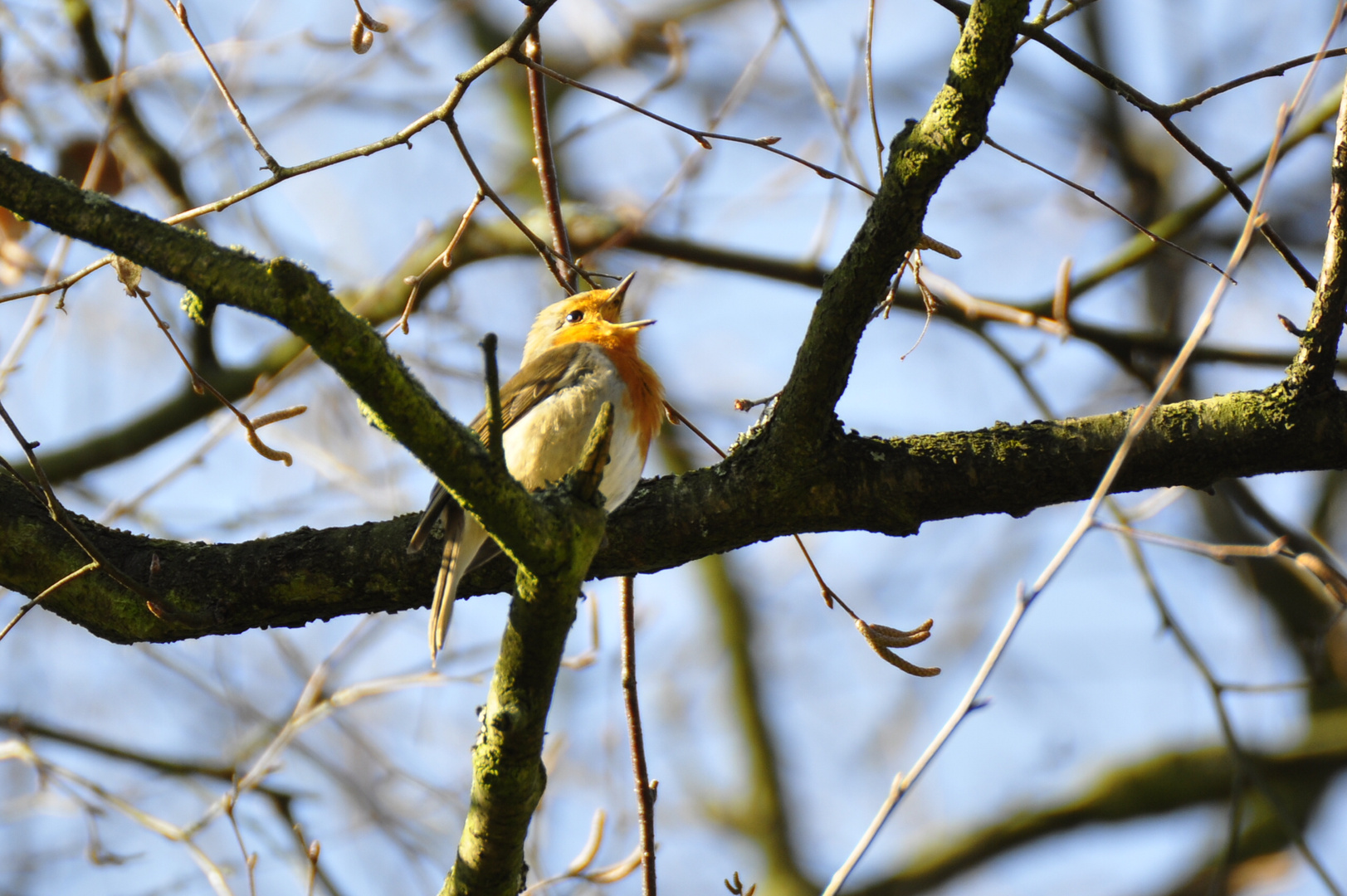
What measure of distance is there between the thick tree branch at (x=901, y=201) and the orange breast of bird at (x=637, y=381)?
1.24 metres

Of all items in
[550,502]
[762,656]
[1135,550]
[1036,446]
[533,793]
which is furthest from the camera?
[762,656]

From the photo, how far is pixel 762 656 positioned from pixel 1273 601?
4.75 metres

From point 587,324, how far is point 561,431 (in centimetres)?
141

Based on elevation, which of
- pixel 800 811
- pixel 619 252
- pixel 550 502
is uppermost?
pixel 619 252

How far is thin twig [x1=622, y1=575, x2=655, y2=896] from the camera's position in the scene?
314cm

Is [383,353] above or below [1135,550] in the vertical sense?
below

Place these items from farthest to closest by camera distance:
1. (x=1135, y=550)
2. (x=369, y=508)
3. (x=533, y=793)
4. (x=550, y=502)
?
(x=369, y=508) < (x=1135, y=550) < (x=533, y=793) < (x=550, y=502)

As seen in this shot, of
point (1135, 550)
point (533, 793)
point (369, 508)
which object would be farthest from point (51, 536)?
point (1135, 550)

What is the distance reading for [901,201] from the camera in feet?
8.29

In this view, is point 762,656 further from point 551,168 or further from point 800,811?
point 551,168

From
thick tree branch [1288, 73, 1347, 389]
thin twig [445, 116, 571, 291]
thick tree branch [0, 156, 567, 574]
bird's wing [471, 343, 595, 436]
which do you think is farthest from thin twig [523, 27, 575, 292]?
thick tree branch [1288, 73, 1347, 389]

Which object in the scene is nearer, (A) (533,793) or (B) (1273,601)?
(A) (533,793)

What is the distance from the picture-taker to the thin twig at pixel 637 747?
3.14 meters

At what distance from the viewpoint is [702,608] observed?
11.6m
